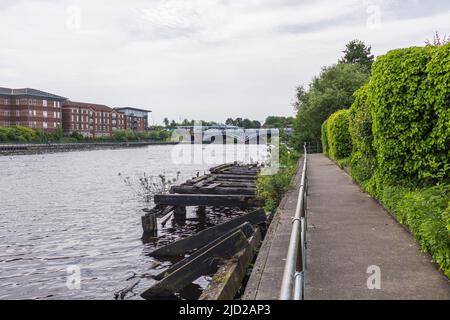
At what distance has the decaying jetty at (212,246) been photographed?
7475 mm

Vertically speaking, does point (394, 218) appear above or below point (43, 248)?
above

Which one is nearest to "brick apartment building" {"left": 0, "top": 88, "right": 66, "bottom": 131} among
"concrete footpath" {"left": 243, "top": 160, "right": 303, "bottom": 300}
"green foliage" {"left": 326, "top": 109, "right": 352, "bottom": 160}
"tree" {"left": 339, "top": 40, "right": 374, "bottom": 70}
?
"tree" {"left": 339, "top": 40, "right": 374, "bottom": 70}

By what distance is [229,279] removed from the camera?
6.93 meters

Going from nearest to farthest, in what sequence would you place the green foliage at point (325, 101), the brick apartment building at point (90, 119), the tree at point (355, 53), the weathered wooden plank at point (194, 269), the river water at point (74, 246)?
the weathered wooden plank at point (194, 269), the river water at point (74, 246), the green foliage at point (325, 101), the tree at point (355, 53), the brick apartment building at point (90, 119)

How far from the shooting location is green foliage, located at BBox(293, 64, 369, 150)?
135 ft

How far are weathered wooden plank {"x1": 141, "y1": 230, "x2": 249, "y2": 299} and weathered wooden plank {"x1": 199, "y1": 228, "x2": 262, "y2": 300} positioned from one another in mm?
292

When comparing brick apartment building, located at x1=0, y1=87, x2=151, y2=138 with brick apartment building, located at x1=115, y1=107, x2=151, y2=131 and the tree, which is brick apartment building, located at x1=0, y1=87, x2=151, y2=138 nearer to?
brick apartment building, located at x1=115, y1=107, x2=151, y2=131

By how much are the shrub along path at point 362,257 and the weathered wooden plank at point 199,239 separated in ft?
5.41

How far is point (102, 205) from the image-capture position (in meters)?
21.6

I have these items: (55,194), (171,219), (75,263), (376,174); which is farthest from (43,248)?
(55,194)

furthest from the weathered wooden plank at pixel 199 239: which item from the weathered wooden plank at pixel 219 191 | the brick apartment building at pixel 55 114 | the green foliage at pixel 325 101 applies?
the brick apartment building at pixel 55 114

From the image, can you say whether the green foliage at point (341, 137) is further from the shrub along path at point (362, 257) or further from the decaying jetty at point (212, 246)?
the shrub along path at point (362, 257)
